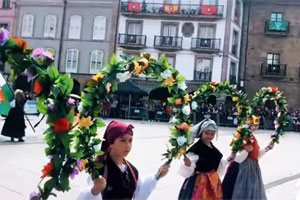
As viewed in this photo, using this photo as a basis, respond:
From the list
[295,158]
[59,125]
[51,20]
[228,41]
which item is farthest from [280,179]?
[51,20]

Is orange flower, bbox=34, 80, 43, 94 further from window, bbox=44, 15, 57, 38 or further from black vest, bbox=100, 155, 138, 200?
window, bbox=44, 15, 57, 38

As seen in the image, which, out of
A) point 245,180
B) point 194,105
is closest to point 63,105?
point 194,105

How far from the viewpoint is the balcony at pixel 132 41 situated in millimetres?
36031

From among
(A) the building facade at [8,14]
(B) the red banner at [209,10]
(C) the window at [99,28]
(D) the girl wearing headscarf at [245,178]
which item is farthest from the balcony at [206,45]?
(D) the girl wearing headscarf at [245,178]

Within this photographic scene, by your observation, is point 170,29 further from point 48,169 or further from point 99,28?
point 48,169

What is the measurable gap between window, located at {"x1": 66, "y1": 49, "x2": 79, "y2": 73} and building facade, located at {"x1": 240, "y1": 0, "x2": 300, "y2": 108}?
13354mm

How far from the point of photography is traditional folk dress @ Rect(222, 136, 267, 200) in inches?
253

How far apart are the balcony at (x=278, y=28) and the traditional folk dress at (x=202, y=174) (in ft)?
106

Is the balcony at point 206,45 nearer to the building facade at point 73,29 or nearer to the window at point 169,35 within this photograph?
the window at point 169,35

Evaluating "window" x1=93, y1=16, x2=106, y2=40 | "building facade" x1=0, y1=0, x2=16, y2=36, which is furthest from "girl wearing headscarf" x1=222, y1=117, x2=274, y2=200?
"building facade" x1=0, y1=0, x2=16, y2=36

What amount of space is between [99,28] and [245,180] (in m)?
32.2

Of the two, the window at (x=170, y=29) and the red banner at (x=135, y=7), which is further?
the red banner at (x=135, y=7)

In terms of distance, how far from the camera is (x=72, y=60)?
3775 cm

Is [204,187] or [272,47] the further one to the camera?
[272,47]
